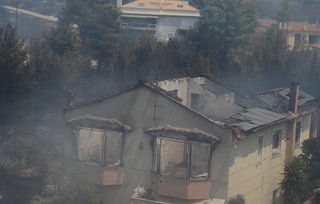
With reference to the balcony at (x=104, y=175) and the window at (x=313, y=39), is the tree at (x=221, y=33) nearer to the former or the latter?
the window at (x=313, y=39)

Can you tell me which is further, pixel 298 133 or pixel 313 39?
pixel 313 39

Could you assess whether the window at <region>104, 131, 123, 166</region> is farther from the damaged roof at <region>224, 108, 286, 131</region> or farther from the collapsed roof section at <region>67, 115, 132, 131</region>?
the damaged roof at <region>224, 108, 286, 131</region>

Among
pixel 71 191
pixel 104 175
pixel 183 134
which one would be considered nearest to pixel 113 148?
pixel 104 175

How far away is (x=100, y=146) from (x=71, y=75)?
430 inches

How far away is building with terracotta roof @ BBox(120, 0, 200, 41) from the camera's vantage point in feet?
264

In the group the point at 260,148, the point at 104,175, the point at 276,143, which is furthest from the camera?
the point at 276,143

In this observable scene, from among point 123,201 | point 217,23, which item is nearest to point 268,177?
point 123,201

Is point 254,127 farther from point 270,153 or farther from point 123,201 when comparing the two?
point 123,201

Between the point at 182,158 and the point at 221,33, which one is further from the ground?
the point at 221,33

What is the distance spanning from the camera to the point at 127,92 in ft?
76.7

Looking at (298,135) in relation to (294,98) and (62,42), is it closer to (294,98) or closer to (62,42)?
(294,98)

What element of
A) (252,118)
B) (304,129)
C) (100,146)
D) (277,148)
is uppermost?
(252,118)

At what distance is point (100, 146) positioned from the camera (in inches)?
938

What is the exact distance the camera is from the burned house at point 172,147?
21875 millimetres
